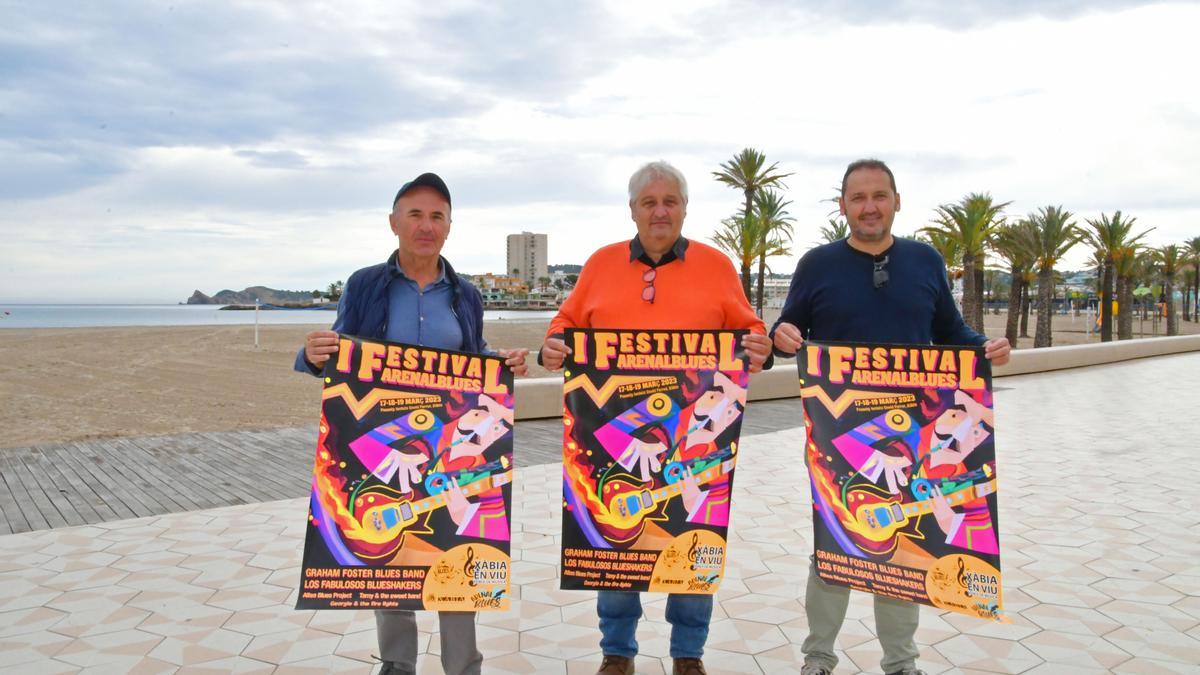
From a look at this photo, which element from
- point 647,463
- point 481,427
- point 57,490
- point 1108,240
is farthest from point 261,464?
point 1108,240

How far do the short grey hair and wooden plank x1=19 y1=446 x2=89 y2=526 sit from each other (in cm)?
504

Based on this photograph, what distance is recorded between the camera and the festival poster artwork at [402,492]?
2904 millimetres

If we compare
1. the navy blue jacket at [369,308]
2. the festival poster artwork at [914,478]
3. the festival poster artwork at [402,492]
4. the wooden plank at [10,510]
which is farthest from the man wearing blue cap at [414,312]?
the wooden plank at [10,510]

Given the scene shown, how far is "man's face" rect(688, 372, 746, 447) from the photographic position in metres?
3.11

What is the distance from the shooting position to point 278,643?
11.9ft

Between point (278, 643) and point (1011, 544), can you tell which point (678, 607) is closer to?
point (278, 643)

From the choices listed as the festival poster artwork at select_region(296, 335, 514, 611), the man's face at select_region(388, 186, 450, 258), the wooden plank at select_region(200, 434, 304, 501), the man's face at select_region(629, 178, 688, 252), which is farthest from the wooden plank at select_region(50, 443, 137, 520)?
the man's face at select_region(629, 178, 688, 252)

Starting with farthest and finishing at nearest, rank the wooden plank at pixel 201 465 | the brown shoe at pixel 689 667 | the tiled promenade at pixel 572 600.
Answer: the wooden plank at pixel 201 465
the tiled promenade at pixel 572 600
the brown shoe at pixel 689 667

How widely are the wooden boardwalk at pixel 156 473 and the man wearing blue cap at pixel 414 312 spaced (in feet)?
12.7

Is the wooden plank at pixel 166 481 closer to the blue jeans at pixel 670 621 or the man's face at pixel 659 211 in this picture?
the blue jeans at pixel 670 621

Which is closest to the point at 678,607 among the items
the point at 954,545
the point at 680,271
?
the point at 954,545

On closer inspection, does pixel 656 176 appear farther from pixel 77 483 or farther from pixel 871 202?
pixel 77 483

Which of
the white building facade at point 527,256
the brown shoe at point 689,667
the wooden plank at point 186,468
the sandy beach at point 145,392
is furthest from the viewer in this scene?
the white building facade at point 527,256

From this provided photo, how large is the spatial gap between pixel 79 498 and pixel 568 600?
4.57 meters
